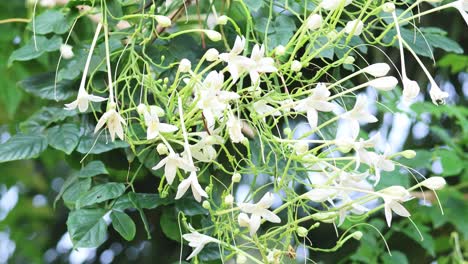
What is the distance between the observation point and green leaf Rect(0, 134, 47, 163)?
86 centimetres

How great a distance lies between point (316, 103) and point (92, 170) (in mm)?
295

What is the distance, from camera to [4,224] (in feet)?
5.55

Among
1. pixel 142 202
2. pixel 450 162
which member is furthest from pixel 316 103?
pixel 450 162

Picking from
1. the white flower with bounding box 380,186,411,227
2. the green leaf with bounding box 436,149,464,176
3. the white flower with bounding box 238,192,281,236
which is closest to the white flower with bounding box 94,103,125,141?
the white flower with bounding box 238,192,281,236

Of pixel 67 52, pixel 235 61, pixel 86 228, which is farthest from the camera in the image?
pixel 67 52

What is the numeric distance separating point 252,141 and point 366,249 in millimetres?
498

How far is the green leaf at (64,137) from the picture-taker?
2.79ft

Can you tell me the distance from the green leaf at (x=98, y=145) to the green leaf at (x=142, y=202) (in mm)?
55

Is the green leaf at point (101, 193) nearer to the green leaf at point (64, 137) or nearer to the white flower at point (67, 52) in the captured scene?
the green leaf at point (64, 137)

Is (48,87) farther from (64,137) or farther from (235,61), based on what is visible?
(235,61)

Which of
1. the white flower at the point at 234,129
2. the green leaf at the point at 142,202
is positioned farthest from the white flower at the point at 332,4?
the green leaf at the point at 142,202

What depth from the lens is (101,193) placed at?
81cm

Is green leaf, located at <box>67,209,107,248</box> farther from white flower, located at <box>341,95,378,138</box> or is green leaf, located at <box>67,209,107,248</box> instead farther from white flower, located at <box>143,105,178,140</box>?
white flower, located at <box>341,95,378,138</box>

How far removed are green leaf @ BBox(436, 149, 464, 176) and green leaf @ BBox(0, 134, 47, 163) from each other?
0.69m
